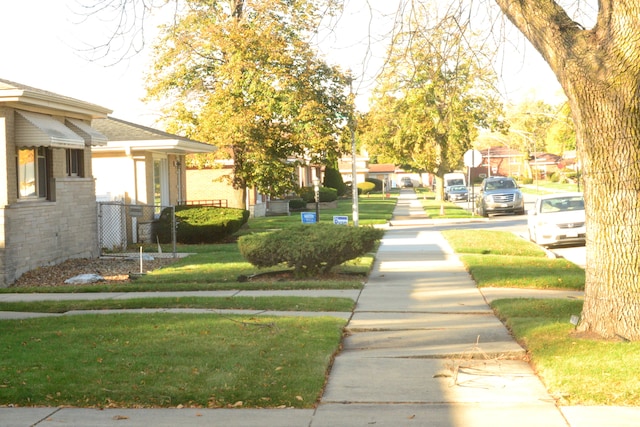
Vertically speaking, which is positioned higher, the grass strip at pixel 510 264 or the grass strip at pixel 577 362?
the grass strip at pixel 577 362

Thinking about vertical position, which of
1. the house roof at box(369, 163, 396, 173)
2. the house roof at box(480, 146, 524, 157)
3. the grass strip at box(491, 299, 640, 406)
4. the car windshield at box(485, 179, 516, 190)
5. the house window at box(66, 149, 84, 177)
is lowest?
the grass strip at box(491, 299, 640, 406)

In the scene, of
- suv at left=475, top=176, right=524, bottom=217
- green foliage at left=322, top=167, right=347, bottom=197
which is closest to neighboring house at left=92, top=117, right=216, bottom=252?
suv at left=475, top=176, right=524, bottom=217

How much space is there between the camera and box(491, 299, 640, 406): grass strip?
6824 millimetres

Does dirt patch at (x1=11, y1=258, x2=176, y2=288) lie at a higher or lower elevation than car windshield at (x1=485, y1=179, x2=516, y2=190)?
lower

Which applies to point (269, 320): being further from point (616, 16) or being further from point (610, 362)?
point (616, 16)

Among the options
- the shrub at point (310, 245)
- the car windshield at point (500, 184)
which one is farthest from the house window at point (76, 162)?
the car windshield at point (500, 184)

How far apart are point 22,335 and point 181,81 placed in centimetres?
2227

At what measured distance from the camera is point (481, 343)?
30.3 feet

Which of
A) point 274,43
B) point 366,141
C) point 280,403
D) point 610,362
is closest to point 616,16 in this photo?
point 610,362

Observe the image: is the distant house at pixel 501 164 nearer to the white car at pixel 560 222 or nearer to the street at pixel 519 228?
the street at pixel 519 228

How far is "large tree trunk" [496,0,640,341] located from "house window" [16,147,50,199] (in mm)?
11722

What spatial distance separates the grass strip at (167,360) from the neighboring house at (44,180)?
5960 mm

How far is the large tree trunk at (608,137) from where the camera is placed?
8.48 m

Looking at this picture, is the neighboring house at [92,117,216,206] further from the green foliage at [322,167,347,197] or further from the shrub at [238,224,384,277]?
the green foliage at [322,167,347,197]
